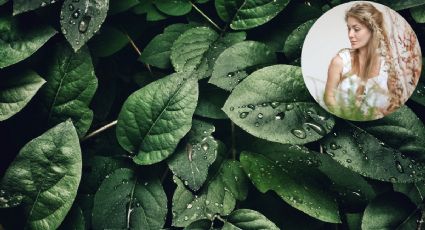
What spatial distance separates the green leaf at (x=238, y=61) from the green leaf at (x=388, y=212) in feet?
0.78

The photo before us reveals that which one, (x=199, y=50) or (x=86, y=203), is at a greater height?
(x=199, y=50)

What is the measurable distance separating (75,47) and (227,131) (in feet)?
0.81

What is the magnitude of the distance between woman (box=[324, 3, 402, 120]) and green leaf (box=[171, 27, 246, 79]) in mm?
167

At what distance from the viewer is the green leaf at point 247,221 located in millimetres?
555

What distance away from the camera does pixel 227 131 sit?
0.65 metres

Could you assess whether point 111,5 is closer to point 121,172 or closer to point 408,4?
point 121,172

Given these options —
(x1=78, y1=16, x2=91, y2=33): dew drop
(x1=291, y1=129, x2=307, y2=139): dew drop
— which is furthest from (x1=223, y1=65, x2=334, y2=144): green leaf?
(x1=78, y1=16, x2=91, y2=33): dew drop

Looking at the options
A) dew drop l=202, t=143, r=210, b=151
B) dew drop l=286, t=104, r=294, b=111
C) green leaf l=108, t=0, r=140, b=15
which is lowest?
dew drop l=202, t=143, r=210, b=151

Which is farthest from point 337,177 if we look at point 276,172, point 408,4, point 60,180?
point 60,180

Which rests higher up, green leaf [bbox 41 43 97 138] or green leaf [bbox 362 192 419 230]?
green leaf [bbox 41 43 97 138]

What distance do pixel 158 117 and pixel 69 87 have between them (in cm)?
14

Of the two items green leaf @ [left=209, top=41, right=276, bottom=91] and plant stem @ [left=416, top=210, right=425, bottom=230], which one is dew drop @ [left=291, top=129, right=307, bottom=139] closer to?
green leaf @ [left=209, top=41, right=276, bottom=91]

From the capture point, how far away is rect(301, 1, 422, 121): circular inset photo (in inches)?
19.4

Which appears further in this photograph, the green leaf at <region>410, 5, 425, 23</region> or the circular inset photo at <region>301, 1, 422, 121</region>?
the green leaf at <region>410, 5, 425, 23</region>
